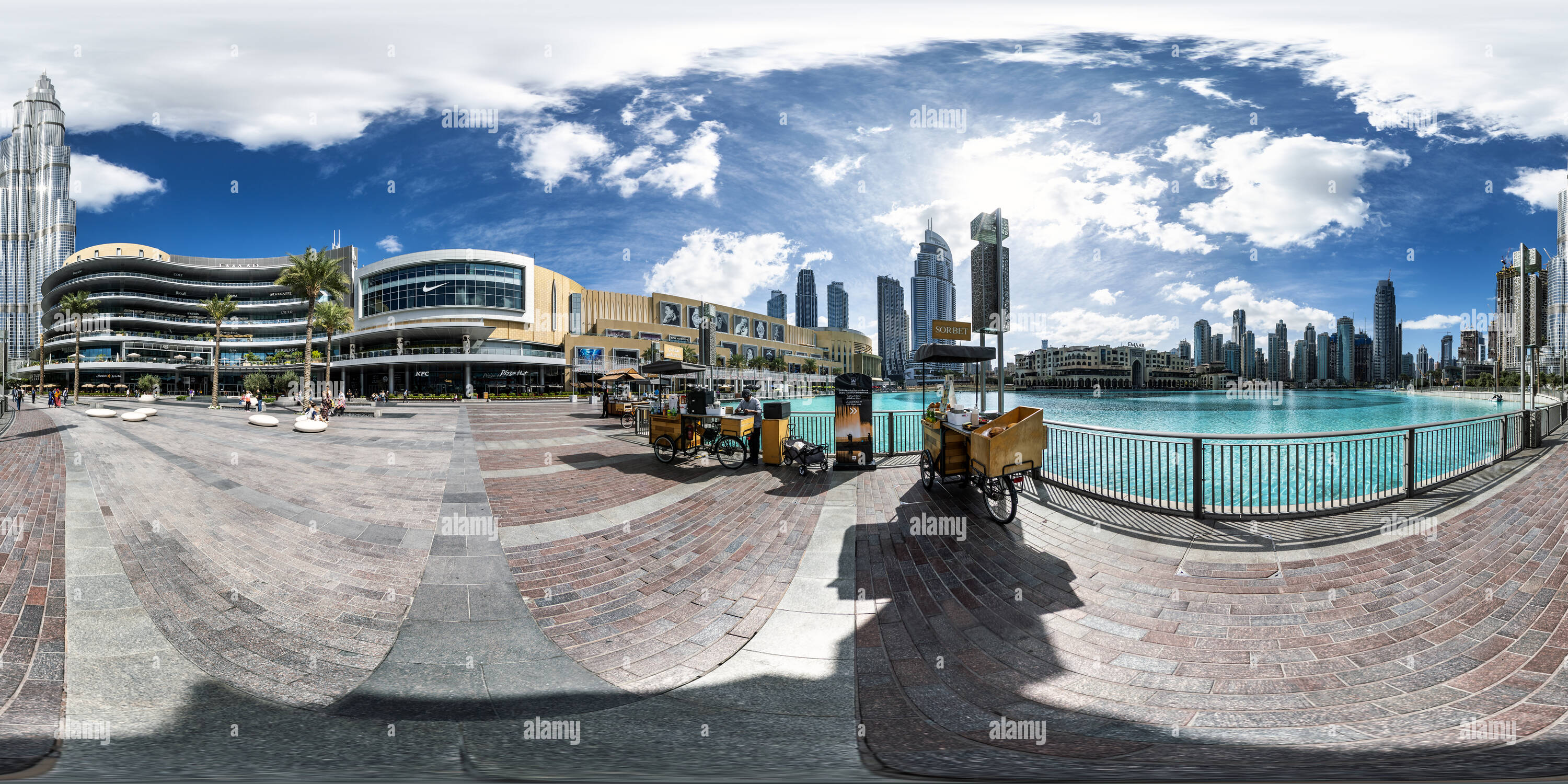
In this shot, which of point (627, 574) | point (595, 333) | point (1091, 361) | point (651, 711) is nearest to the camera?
point (651, 711)

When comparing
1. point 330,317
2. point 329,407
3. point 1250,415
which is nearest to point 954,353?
point 329,407

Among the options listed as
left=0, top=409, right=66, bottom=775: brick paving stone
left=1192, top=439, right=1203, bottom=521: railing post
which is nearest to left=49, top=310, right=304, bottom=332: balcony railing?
left=0, top=409, right=66, bottom=775: brick paving stone

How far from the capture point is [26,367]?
7600cm

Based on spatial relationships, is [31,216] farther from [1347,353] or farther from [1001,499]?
[1347,353]

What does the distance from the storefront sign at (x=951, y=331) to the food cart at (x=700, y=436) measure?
12.3ft

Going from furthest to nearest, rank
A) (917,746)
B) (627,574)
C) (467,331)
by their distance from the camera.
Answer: (467,331)
(627,574)
(917,746)

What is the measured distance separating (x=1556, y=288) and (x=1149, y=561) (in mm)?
39481

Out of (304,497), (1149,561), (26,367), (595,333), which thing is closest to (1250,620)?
(1149,561)

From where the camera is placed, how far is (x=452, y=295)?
208 ft

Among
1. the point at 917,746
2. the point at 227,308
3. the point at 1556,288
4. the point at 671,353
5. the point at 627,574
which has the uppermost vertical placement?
the point at 227,308

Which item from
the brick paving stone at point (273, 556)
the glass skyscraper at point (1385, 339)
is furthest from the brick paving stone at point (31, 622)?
the glass skyscraper at point (1385, 339)

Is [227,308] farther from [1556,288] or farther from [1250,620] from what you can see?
Answer: [1556,288]

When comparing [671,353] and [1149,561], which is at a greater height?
[671,353]

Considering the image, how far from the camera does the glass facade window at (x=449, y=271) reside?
6331 cm
